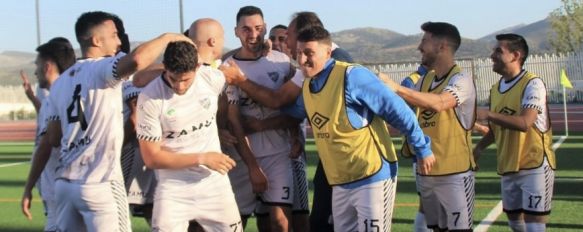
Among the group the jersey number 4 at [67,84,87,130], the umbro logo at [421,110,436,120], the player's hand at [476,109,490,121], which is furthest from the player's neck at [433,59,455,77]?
the jersey number 4 at [67,84,87,130]

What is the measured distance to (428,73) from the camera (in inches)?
259

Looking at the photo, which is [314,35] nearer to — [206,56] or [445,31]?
[206,56]

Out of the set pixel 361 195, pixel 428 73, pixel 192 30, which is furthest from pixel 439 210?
pixel 192 30

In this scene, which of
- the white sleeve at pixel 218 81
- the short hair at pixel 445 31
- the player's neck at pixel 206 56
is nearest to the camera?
the white sleeve at pixel 218 81

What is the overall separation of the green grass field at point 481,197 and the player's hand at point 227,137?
3105mm

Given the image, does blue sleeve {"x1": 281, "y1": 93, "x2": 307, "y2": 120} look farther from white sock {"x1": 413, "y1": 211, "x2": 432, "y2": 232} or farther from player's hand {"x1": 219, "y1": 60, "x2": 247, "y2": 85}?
white sock {"x1": 413, "y1": 211, "x2": 432, "y2": 232}

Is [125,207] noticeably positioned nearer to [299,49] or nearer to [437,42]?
[299,49]

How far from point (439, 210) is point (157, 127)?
2.54 metres

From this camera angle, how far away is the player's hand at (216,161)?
5180mm

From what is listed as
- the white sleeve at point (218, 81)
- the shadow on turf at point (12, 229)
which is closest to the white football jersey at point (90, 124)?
the white sleeve at point (218, 81)

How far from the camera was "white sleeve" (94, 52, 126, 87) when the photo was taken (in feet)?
16.0

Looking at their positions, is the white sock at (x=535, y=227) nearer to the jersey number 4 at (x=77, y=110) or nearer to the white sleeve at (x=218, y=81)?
the white sleeve at (x=218, y=81)

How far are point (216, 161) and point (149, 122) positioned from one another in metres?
0.48

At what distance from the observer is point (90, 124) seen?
16.8 feet
